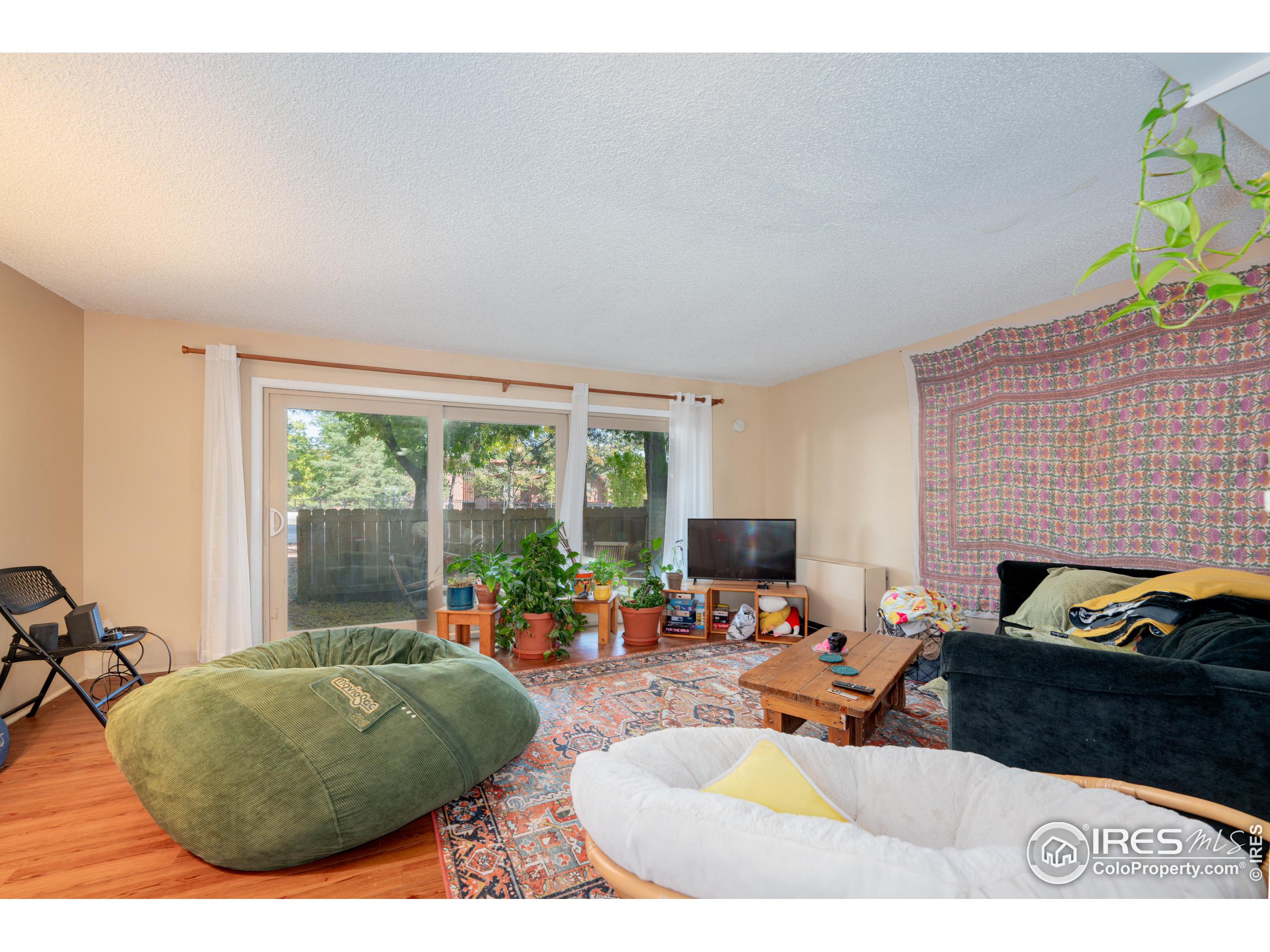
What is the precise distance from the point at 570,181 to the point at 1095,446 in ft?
10.2

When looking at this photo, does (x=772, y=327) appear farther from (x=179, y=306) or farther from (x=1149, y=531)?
(x=179, y=306)

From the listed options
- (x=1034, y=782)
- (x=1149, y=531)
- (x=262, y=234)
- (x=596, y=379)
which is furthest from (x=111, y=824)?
(x=1149, y=531)

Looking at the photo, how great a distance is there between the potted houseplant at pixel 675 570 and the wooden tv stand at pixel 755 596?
Answer: 0.04m

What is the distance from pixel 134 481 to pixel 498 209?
3141 mm

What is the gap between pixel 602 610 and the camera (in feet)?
14.7

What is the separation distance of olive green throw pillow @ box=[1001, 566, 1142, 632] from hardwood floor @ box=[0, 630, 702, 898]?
289cm

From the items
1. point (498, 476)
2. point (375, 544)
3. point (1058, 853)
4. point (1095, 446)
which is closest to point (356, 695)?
point (1058, 853)

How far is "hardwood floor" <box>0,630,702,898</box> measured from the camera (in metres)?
1.68

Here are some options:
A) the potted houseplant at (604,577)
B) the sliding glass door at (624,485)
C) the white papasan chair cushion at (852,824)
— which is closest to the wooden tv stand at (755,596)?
the potted houseplant at (604,577)

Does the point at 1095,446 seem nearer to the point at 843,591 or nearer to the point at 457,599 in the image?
the point at 843,591

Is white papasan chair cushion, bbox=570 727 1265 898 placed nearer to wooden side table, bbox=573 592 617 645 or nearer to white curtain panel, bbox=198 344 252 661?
wooden side table, bbox=573 592 617 645

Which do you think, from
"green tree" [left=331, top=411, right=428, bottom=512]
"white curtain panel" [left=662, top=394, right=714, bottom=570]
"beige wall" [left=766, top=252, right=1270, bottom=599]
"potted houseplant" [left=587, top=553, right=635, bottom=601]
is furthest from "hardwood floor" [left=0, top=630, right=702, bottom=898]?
"beige wall" [left=766, top=252, right=1270, bottom=599]

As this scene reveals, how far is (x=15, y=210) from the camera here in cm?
224
